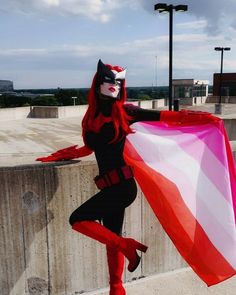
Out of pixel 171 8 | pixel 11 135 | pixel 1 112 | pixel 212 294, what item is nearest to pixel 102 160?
pixel 212 294

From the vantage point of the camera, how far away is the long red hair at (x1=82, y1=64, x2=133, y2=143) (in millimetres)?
3623

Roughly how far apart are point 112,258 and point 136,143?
4.04 ft

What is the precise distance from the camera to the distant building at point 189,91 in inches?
1924

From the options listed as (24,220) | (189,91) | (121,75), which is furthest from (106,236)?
(189,91)

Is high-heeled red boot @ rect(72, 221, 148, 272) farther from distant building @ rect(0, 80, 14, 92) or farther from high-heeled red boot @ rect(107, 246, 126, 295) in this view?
distant building @ rect(0, 80, 14, 92)

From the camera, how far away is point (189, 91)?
51.5 metres

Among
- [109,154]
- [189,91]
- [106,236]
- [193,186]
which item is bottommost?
[106,236]

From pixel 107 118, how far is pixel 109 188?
693mm

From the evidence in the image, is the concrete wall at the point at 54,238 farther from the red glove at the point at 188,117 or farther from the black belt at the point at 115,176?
the red glove at the point at 188,117

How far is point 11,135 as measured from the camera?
70.4ft

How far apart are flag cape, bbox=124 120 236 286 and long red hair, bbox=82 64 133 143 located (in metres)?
0.23

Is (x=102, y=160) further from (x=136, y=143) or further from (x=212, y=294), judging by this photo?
(x=212, y=294)

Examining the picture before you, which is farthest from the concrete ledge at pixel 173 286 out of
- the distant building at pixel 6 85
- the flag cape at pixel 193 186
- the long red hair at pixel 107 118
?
the distant building at pixel 6 85

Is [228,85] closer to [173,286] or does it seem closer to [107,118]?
[173,286]
